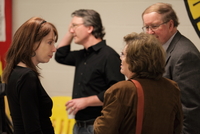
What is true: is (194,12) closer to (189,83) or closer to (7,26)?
(189,83)

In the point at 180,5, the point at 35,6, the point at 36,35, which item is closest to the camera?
the point at 36,35

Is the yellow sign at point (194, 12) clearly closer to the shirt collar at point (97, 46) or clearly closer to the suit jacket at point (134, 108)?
the shirt collar at point (97, 46)

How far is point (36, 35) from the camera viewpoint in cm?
172

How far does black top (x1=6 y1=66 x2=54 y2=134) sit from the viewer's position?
1.57 meters

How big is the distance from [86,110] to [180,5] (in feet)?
4.96

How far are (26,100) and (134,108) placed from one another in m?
0.57

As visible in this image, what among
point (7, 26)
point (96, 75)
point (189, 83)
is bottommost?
point (96, 75)

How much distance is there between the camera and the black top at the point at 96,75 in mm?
2676

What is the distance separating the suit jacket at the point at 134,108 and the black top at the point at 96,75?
3.79ft

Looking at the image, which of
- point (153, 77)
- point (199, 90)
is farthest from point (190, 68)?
point (153, 77)

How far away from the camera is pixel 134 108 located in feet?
4.68

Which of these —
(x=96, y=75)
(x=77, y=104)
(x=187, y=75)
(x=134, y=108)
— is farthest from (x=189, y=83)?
(x=77, y=104)

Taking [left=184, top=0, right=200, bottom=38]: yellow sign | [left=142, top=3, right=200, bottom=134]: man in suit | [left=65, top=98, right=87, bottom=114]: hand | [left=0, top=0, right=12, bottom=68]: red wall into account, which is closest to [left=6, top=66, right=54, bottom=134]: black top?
[left=142, top=3, right=200, bottom=134]: man in suit

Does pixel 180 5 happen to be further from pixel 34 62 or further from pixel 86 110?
pixel 34 62
